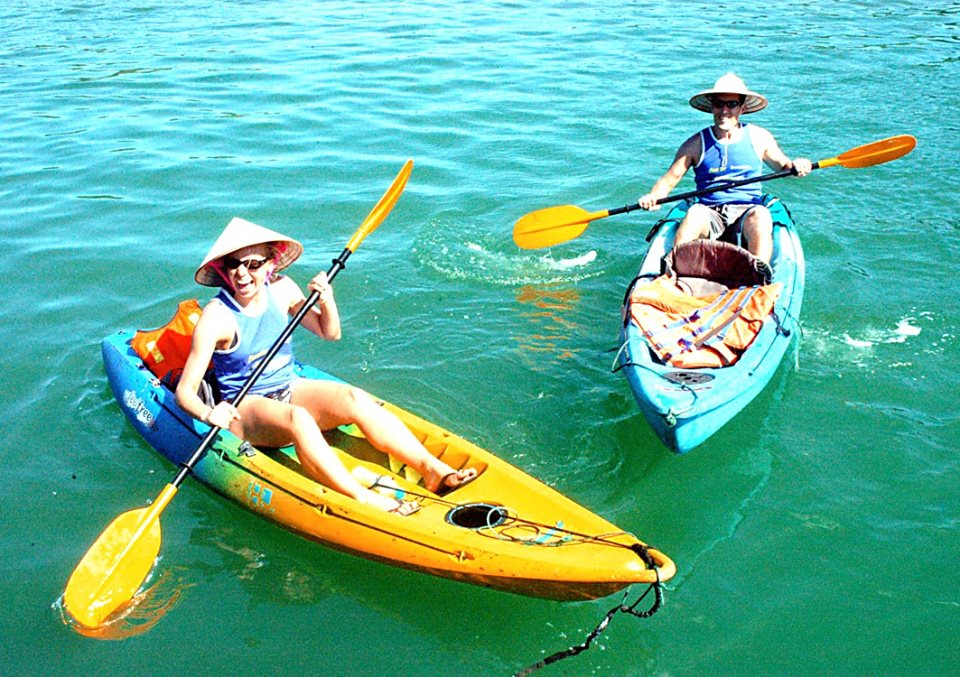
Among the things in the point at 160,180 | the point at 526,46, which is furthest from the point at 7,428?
the point at 526,46

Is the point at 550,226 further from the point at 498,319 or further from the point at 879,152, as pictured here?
the point at 879,152

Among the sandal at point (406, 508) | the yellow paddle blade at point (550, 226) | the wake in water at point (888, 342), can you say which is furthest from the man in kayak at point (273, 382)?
the wake in water at point (888, 342)

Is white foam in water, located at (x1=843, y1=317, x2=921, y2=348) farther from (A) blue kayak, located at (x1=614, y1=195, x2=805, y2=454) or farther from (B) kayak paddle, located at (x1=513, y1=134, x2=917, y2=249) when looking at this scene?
(B) kayak paddle, located at (x1=513, y1=134, x2=917, y2=249)

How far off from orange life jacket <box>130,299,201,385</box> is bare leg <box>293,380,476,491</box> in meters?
0.95

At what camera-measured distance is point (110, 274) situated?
7.61 m

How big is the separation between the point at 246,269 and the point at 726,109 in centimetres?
374

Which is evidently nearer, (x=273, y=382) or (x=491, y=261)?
(x=273, y=382)

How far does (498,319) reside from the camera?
680 centimetres

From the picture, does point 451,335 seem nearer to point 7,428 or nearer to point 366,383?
point 366,383

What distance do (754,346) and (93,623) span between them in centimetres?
359

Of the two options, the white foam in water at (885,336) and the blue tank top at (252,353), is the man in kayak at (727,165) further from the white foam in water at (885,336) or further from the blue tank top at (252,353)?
the blue tank top at (252,353)

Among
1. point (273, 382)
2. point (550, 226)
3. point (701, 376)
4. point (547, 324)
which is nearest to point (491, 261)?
point (550, 226)

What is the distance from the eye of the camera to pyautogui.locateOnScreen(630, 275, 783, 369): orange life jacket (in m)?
5.29

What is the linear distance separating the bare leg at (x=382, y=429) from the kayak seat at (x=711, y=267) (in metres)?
2.26
